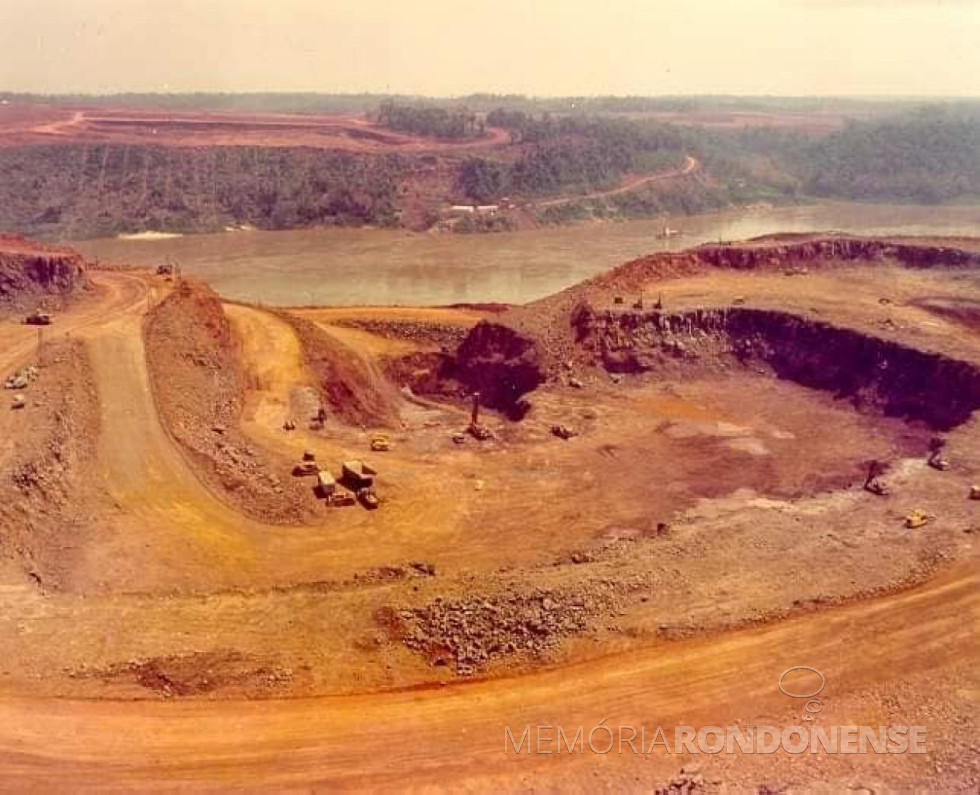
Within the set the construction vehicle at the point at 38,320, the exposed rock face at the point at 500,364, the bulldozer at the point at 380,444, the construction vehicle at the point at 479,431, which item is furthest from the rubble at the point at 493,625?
the construction vehicle at the point at 38,320

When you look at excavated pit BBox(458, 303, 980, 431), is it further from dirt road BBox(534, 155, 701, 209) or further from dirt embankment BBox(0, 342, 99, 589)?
dirt road BBox(534, 155, 701, 209)

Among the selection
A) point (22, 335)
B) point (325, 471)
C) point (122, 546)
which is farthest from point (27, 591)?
point (22, 335)

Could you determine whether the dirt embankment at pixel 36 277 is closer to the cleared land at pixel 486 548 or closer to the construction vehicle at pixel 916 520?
the cleared land at pixel 486 548

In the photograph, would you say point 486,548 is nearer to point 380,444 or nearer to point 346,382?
point 380,444

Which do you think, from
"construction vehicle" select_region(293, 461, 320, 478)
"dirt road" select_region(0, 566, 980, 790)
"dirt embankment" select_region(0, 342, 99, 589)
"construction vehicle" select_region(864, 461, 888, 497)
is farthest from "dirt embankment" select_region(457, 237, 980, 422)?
"dirt road" select_region(0, 566, 980, 790)

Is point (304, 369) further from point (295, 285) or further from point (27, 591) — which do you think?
point (295, 285)
